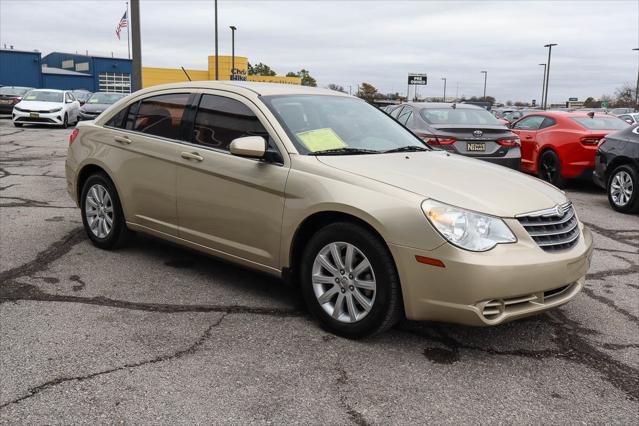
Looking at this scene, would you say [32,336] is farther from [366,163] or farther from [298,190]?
[366,163]

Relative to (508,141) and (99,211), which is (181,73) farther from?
(99,211)

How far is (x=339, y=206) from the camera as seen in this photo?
11.7 ft

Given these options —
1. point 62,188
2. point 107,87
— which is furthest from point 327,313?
point 107,87

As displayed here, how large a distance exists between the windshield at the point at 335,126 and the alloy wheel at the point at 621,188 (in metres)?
4.87

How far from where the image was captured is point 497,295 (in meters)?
3.21

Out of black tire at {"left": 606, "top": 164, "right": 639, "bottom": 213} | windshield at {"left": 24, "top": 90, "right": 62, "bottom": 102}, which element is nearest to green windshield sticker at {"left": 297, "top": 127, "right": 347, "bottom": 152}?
black tire at {"left": 606, "top": 164, "right": 639, "bottom": 213}

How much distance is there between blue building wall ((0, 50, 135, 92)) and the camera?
162ft

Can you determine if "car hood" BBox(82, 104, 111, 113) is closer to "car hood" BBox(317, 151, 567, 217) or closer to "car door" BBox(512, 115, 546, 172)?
"car door" BBox(512, 115, 546, 172)

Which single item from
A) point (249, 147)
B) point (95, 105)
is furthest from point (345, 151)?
point (95, 105)

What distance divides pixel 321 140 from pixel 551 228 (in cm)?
162

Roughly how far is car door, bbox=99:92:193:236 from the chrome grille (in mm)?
2668

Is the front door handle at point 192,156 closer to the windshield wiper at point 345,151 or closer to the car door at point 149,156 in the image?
the car door at point 149,156

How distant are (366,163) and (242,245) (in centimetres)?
105

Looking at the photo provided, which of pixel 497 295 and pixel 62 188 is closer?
pixel 497 295
